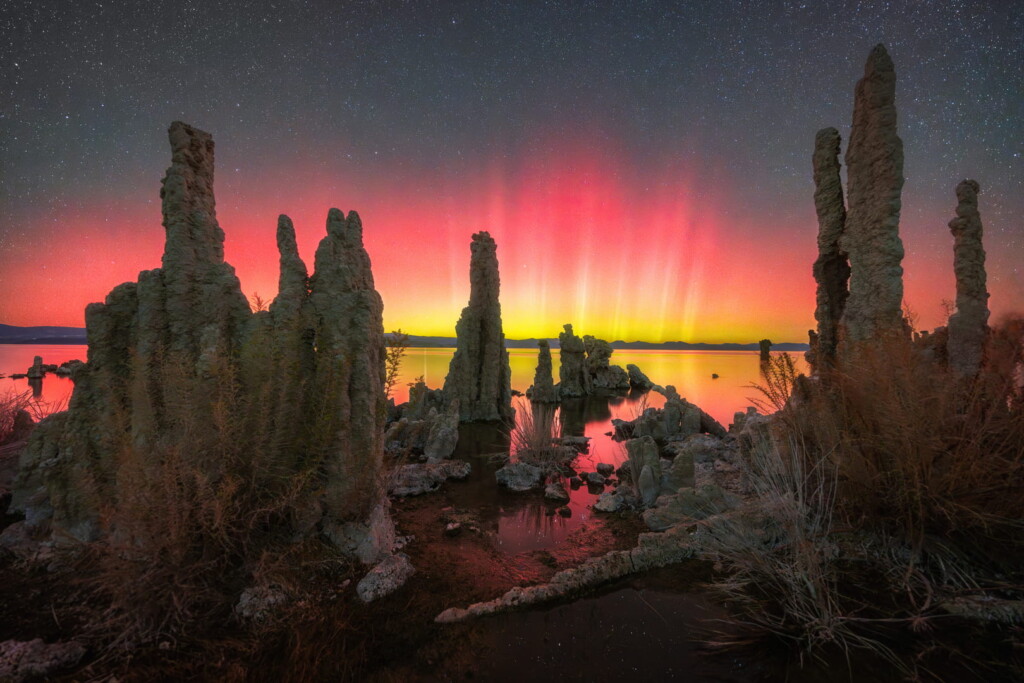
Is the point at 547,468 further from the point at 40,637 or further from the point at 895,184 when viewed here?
the point at 895,184

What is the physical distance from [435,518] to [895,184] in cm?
1082

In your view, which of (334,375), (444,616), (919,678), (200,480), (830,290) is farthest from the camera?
(830,290)

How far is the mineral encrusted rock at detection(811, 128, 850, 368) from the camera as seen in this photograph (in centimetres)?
863

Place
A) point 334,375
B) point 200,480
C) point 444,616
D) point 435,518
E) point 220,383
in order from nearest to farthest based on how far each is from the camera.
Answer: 1. point 200,480
2. point 444,616
3. point 220,383
4. point 334,375
5. point 435,518

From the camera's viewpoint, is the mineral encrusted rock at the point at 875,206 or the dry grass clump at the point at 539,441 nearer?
the mineral encrusted rock at the point at 875,206

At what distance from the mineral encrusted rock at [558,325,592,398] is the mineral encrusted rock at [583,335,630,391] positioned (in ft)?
13.3

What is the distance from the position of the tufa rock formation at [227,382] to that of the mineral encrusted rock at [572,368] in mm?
30500

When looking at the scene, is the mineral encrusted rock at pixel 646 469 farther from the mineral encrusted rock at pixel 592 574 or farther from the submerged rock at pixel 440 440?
the submerged rock at pixel 440 440

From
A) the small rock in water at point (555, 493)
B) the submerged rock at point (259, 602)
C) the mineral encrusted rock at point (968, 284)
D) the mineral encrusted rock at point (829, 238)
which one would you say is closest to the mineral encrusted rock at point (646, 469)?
the small rock in water at point (555, 493)

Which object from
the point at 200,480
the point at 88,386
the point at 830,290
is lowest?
the point at 200,480

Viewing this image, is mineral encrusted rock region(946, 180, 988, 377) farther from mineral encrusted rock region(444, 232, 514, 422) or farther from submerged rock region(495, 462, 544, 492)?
mineral encrusted rock region(444, 232, 514, 422)

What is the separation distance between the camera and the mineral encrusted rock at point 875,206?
7105mm

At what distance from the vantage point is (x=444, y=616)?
3.45 m

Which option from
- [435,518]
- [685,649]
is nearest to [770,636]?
[685,649]
